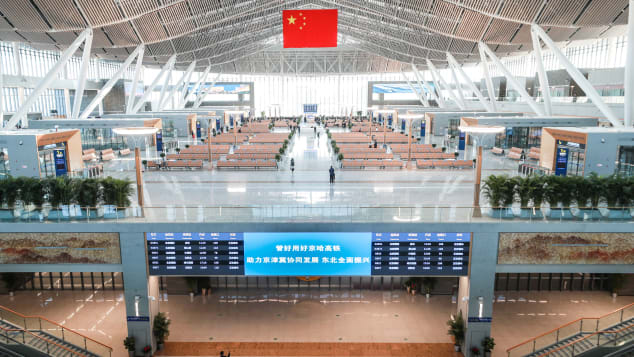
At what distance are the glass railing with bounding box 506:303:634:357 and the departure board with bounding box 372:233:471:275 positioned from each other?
2683mm

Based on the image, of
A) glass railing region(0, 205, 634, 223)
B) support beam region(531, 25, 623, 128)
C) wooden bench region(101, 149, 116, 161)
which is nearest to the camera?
glass railing region(0, 205, 634, 223)

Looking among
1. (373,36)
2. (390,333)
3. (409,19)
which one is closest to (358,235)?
(390,333)

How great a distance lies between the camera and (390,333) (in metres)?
13.6

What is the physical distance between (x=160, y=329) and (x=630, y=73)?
69.3ft

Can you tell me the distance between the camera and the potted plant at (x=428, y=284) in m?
16.0

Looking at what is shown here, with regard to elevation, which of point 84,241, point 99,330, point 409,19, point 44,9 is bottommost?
point 99,330

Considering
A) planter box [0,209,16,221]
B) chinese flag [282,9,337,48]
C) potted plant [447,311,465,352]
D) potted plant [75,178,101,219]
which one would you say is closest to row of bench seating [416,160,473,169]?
chinese flag [282,9,337,48]

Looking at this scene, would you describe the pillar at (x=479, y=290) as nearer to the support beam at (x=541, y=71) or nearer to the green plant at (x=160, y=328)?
the green plant at (x=160, y=328)

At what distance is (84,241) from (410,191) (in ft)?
36.2

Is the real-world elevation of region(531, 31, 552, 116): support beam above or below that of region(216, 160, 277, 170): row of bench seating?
above

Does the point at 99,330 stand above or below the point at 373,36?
below

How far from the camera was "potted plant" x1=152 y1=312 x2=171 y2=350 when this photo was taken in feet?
41.6

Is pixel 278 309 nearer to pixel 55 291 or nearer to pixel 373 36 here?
pixel 55 291

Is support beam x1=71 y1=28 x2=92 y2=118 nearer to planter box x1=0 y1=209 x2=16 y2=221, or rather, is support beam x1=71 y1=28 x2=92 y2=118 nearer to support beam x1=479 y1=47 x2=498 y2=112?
Answer: planter box x1=0 y1=209 x2=16 y2=221
